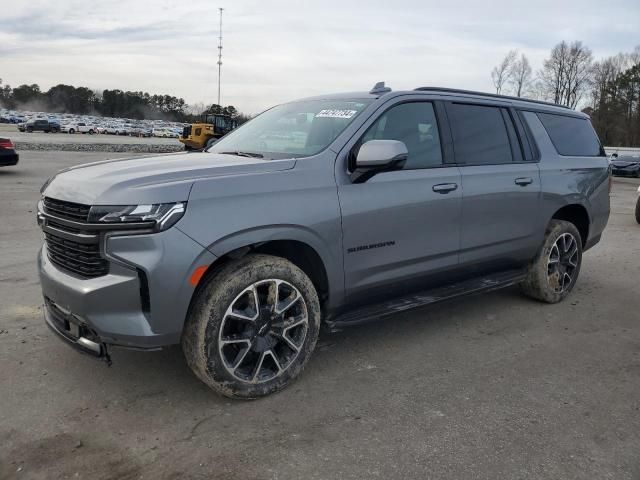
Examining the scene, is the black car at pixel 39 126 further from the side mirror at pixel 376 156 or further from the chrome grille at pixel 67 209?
the side mirror at pixel 376 156

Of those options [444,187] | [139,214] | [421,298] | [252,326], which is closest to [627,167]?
[444,187]

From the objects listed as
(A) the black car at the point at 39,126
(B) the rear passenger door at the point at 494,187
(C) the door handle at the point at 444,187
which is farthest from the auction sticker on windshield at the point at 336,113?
(A) the black car at the point at 39,126

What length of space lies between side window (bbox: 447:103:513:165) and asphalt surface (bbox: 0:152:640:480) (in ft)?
4.75

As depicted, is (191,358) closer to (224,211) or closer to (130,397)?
(130,397)

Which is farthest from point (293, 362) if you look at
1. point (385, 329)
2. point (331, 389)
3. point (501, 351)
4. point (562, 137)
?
point (562, 137)

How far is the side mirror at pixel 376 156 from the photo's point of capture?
3.55 metres

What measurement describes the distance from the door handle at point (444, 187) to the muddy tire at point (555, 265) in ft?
5.19

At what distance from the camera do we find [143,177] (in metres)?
3.05

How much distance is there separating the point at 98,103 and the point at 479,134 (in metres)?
162

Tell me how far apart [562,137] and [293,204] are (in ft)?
11.3

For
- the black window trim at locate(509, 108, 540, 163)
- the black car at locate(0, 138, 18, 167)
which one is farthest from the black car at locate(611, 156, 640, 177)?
the black window trim at locate(509, 108, 540, 163)

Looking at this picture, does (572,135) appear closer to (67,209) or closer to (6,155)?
(67,209)

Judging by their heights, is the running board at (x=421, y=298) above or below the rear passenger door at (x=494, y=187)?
below

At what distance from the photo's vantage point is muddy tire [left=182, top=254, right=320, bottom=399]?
313 cm
